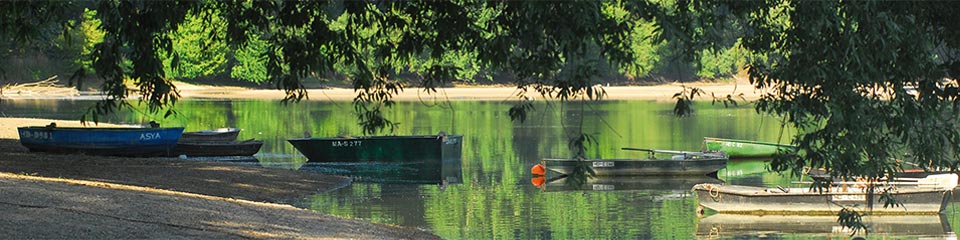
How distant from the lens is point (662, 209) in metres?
27.4

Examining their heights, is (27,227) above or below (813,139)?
below

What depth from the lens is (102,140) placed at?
3431 centimetres

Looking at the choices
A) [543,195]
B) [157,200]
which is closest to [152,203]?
[157,200]

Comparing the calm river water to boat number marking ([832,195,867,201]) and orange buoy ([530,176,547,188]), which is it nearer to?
orange buoy ([530,176,547,188])

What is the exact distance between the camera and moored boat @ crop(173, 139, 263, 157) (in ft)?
124

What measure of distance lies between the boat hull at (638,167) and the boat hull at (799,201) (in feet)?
26.7

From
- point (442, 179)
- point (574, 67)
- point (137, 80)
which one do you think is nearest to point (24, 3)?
point (137, 80)

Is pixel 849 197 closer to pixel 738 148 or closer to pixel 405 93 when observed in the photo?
pixel 738 148

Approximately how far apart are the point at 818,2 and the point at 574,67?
1773mm

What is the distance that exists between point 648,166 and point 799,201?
968 centimetres

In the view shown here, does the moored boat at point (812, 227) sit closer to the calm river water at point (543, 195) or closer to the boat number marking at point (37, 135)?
the calm river water at point (543, 195)

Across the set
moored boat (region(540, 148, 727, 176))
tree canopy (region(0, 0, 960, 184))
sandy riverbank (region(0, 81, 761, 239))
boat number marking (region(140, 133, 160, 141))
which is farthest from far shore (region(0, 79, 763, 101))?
tree canopy (region(0, 0, 960, 184))

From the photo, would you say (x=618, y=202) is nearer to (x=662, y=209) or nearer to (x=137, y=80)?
(x=662, y=209)

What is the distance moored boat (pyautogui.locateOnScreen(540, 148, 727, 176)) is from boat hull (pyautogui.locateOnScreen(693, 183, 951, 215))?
7826mm
